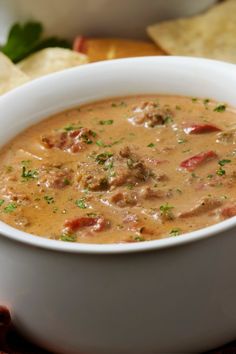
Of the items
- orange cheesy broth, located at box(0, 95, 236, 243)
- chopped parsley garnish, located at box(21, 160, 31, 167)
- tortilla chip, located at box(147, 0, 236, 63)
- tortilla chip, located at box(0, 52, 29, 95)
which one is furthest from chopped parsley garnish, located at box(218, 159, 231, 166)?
tortilla chip, located at box(147, 0, 236, 63)

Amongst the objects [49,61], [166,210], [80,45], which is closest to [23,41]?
[80,45]

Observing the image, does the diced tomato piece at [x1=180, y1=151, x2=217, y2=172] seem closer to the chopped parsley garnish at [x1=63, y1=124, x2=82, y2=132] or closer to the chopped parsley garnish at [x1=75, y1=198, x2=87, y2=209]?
the chopped parsley garnish at [x1=75, y1=198, x2=87, y2=209]

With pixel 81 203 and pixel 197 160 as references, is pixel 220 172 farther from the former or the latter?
pixel 81 203

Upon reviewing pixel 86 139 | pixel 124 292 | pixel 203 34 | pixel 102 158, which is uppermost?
pixel 203 34

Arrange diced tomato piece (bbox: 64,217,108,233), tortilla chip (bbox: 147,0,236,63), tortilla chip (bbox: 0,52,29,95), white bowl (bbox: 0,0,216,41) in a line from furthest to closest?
white bowl (bbox: 0,0,216,41) → tortilla chip (bbox: 147,0,236,63) → tortilla chip (bbox: 0,52,29,95) → diced tomato piece (bbox: 64,217,108,233)

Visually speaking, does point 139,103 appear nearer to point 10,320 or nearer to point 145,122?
point 145,122

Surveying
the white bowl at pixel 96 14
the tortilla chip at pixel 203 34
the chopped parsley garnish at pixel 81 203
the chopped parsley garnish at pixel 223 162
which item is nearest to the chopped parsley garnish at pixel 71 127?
the chopped parsley garnish at pixel 81 203

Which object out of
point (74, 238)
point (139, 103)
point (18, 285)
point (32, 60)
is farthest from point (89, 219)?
point (32, 60)
